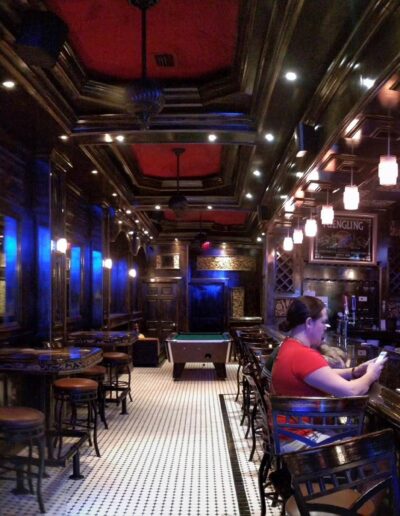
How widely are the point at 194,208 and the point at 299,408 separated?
7999mm

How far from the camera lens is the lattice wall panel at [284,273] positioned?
9.95 m

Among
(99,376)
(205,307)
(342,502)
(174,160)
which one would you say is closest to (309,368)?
(342,502)

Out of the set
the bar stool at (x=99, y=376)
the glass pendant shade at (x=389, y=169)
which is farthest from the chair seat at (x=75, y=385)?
the glass pendant shade at (x=389, y=169)

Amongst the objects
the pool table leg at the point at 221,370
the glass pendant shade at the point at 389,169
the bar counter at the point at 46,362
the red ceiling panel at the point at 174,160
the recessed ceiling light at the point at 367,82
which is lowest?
the pool table leg at the point at 221,370

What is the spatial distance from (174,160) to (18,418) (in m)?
5.19

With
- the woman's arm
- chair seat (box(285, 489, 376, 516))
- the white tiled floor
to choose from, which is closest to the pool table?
the white tiled floor

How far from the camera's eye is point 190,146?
6973 millimetres

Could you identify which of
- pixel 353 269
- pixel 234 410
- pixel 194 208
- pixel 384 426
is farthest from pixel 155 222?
pixel 384 426

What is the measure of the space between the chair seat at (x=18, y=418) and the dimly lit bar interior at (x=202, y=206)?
14mm

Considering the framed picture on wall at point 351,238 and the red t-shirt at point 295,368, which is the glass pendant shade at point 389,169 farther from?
the framed picture on wall at point 351,238

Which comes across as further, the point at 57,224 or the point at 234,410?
the point at 234,410

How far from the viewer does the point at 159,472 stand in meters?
4.44

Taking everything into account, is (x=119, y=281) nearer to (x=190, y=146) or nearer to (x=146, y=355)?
(x=146, y=355)

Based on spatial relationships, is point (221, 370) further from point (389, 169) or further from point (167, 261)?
point (389, 169)
